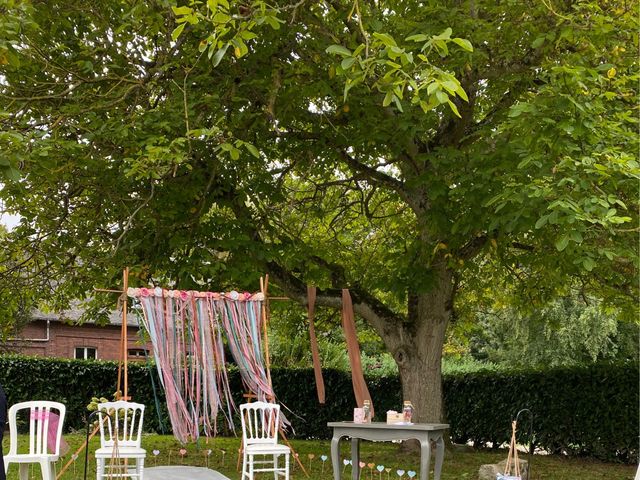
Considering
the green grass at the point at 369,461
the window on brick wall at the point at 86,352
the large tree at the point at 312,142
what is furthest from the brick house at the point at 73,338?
the large tree at the point at 312,142

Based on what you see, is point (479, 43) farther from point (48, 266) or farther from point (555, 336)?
point (555, 336)

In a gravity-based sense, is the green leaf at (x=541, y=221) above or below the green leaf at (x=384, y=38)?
below

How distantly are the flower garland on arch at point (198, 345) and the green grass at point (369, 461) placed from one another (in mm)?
1343

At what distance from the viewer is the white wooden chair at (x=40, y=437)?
19.7ft

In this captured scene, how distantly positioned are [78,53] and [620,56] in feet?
17.4

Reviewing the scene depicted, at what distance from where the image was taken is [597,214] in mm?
5895

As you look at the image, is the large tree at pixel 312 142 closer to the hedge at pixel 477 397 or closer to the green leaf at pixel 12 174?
the green leaf at pixel 12 174

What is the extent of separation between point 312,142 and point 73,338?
52.2 ft

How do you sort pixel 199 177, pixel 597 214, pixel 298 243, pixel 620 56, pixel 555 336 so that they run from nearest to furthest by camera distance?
pixel 597 214, pixel 620 56, pixel 199 177, pixel 298 243, pixel 555 336

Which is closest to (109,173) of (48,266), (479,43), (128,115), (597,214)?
(128,115)

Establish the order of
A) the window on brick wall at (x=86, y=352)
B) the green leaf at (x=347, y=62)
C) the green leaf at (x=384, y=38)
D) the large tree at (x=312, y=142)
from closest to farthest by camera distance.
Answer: the green leaf at (x=384, y=38) < the green leaf at (x=347, y=62) < the large tree at (x=312, y=142) < the window on brick wall at (x=86, y=352)

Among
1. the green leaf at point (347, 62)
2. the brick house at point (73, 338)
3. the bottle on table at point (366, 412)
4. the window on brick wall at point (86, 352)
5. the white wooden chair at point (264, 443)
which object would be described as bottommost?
the white wooden chair at point (264, 443)

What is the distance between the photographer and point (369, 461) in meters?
10.3

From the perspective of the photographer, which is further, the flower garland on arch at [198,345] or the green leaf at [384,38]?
the flower garland on arch at [198,345]
